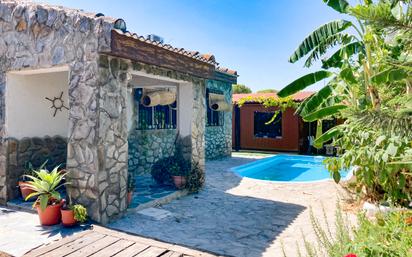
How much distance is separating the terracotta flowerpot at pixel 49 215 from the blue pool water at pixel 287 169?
882cm

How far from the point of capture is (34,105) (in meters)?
8.12

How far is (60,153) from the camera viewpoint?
904 cm

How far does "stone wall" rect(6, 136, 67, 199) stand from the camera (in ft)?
24.9

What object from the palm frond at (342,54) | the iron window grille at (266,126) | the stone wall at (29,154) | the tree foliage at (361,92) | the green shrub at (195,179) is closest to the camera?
the tree foliage at (361,92)

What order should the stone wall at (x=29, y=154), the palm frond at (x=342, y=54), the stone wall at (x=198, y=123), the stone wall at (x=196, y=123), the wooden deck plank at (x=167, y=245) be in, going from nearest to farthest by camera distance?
the wooden deck plank at (x=167, y=245) < the stone wall at (x=29, y=154) < the palm frond at (x=342, y=54) < the stone wall at (x=196, y=123) < the stone wall at (x=198, y=123)

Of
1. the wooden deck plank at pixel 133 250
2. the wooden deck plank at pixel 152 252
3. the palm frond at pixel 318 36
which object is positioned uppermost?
the palm frond at pixel 318 36

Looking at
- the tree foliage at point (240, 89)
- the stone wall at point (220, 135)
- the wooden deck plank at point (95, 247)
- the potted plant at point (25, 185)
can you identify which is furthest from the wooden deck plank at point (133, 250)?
the tree foliage at point (240, 89)

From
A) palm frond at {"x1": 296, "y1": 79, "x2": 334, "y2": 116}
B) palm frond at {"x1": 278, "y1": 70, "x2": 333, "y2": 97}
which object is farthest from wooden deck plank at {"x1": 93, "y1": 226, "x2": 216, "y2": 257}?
palm frond at {"x1": 278, "y1": 70, "x2": 333, "y2": 97}

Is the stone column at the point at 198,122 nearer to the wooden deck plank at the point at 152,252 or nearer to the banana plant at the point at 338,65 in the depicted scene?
the banana plant at the point at 338,65

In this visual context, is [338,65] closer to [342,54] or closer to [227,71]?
[342,54]

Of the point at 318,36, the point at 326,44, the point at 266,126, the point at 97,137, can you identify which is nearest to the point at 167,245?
the point at 97,137

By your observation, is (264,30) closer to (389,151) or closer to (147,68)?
(147,68)

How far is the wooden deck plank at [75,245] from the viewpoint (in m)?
4.38

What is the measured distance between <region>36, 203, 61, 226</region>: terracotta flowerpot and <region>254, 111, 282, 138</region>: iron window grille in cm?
1773
